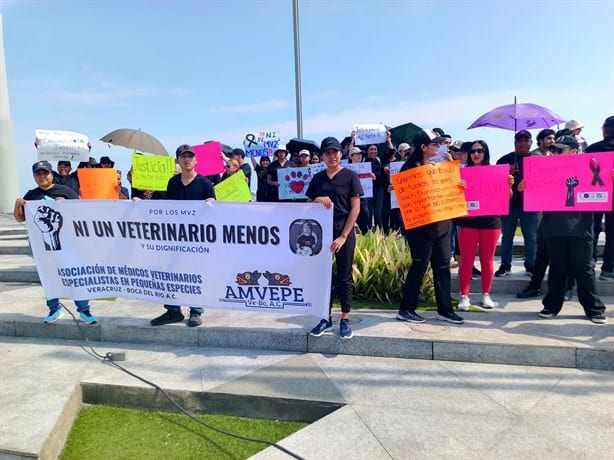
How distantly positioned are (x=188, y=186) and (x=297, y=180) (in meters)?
3.38

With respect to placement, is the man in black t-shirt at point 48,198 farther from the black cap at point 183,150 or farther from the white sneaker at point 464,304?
the white sneaker at point 464,304

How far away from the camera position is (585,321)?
14.2 ft

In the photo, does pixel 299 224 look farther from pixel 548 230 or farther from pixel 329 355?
pixel 548 230

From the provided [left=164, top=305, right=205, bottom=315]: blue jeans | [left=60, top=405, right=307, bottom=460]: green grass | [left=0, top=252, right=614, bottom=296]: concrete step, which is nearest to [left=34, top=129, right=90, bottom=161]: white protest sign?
[left=0, top=252, right=614, bottom=296]: concrete step

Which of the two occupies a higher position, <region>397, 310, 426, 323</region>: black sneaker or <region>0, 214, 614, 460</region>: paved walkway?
<region>397, 310, 426, 323</region>: black sneaker

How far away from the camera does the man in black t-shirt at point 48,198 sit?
15.3 ft

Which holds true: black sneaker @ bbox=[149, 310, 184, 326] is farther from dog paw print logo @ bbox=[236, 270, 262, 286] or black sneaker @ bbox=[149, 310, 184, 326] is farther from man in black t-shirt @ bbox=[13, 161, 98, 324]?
dog paw print logo @ bbox=[236, 270, 262, 286]

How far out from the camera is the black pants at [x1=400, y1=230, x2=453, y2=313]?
4.26 metres

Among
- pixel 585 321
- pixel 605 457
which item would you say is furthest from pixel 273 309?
pixel 585 321

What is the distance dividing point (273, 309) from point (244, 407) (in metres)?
1.17

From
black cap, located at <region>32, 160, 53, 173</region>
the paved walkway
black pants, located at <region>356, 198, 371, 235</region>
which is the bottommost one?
the paved walkway

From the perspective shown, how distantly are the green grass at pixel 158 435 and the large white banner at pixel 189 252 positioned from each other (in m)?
1.32

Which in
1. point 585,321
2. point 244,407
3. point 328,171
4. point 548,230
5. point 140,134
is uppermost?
point 140,134

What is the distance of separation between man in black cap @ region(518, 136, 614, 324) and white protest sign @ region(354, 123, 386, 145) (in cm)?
363
